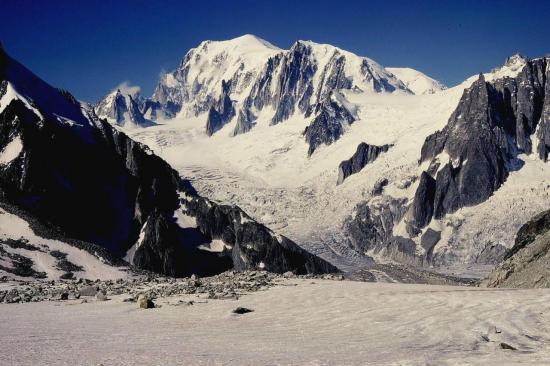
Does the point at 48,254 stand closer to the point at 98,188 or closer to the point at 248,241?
the point at 98,188

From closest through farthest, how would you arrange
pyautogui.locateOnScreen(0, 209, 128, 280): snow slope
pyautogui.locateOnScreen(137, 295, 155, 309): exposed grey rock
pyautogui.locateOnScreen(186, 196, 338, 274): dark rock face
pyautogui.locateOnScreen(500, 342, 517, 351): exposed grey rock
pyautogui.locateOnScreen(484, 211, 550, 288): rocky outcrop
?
pyautogui.locateOnScreen(500, 342, 517, 351): exposed grey rock < pyautogui.locateOnScreen(137, 295, 155, 309): exposed grey rock < pyautogui.locateOnScreen(484, 211, 550, 288): rocky outcrop < pyautogui.locateOnScreen(0, 209, 128, 280): snow slope < pyautogui.locateOnScreen(186, 196, 338, 274): dark rock face

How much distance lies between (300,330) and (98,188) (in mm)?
145143

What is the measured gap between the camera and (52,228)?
381ft

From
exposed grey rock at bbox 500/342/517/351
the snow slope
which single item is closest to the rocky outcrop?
exposed grey rock at bbox 500/342/517/351

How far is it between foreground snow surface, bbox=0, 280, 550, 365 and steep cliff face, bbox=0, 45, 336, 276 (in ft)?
309

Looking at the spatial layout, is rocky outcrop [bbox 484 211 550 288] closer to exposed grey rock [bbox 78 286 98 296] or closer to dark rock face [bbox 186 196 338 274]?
exposed grey rock [bbox 78 286 98 296]

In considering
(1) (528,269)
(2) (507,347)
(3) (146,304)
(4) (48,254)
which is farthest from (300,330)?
(4) (48,254)

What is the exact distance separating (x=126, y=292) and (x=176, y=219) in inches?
5476

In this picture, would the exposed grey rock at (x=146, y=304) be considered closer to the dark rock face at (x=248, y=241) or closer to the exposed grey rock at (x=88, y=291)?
the exposed grey rock at (x=88, y=291)

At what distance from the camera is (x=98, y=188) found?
165 metres

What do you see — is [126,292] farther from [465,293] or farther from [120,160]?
[120,160]

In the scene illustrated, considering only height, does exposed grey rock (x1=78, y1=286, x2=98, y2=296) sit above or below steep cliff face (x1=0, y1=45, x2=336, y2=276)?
below

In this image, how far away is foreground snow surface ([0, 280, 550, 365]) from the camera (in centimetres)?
2083

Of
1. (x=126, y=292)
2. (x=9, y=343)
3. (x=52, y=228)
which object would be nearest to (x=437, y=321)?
(x=9, y=343)
